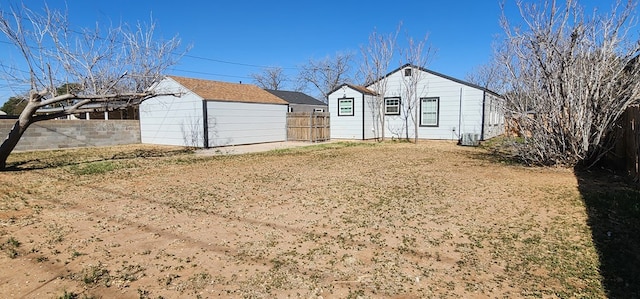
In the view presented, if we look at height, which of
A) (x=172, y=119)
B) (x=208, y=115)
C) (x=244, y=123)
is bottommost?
(x=244, y=123)

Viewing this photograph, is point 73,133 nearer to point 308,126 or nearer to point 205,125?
point 205,125

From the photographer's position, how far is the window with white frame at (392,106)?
1789 centimetres

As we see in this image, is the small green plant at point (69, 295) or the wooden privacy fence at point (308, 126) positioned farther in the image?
the wooden privacy fence at point (308, 126)

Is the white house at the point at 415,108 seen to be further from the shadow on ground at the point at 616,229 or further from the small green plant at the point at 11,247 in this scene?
the small green plant at the point at 11,247

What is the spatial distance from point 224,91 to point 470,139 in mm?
11536

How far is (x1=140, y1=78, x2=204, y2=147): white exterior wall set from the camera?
1477 cm

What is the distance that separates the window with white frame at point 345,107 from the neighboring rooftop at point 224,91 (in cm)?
324

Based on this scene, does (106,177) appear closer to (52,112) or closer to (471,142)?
(52,112)

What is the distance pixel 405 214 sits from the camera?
4496 millimetres

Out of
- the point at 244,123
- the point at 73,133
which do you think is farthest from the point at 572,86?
the point at 73,133

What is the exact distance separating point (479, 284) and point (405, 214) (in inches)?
72.9

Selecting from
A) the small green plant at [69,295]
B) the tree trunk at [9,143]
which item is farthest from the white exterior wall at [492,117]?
the tree trunk at [9,143]

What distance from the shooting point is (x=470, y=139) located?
1493cm

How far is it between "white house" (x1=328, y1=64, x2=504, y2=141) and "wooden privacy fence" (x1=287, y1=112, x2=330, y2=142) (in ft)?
2.98
